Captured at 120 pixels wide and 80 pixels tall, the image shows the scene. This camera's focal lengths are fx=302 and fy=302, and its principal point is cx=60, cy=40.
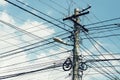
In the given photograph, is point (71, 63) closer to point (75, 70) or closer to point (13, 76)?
point (75, 70)

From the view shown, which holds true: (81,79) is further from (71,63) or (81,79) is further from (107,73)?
(107,73)

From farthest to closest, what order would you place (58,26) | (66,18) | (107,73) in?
(107,73)
(66,18)
(58,26)

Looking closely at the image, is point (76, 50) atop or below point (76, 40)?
below

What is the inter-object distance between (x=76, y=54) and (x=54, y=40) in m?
1.74

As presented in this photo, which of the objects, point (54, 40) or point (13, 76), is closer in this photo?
point (54, 40)

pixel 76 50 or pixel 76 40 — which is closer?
pixel 76 50

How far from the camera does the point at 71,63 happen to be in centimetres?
1959

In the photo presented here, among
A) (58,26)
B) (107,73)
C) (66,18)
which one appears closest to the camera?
(58,26)

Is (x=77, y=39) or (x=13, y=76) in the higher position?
(x=77, y=39)

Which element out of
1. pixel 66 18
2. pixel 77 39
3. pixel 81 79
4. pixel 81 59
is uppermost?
pixel 66 18

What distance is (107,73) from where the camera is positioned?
917 inches

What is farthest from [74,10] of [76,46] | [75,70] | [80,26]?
[75,70]

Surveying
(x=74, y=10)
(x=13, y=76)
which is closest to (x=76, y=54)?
(x=74, y=10)

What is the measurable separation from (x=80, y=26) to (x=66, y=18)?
1142 mm
